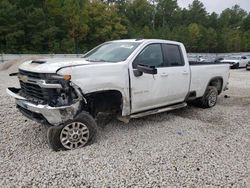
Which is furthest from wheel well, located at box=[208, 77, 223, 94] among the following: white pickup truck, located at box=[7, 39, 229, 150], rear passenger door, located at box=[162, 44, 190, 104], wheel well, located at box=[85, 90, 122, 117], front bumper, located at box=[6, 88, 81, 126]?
front bumper, located at box=[6, 88, 81, 126]

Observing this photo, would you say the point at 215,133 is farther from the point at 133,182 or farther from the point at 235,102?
the point at 235,102

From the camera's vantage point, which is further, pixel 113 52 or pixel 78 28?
pixel 78 28

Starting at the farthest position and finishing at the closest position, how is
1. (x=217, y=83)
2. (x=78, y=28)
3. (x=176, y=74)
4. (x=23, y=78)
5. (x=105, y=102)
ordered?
(x=78, y=28) < (x=217, y=83) < (x=176, y=74) < (x=105, y=102) < (x=23, y=78)

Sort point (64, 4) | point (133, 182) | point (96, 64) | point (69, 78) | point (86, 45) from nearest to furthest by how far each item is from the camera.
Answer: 1. point (133, 182)
2. point (69, 78)
3. point (96, 64)
4. point (64, 4)
5. point (86, 45)

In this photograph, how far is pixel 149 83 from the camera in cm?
461

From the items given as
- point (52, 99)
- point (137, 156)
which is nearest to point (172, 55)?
point (137, 156)

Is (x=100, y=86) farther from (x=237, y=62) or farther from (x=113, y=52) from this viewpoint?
(x=237, y=62)

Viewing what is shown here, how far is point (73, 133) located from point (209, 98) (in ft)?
13.8

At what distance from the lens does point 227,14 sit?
254 ft

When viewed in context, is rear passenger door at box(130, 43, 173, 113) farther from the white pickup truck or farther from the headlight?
the headlight

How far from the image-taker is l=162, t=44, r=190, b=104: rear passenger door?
509 cm

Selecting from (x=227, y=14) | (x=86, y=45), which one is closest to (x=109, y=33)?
(x=86, y=45)

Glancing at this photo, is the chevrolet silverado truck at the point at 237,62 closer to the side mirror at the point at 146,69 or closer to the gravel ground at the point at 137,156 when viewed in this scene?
the gravel ground at the point at 137,156

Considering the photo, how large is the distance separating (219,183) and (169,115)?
9.50 ft
